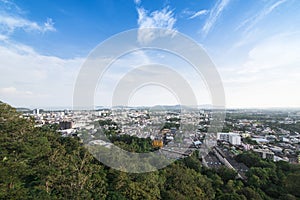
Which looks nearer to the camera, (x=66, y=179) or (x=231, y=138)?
(x=66, y=179)

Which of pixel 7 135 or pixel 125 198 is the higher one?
pixel 7 135

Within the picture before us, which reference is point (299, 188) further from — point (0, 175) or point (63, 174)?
point (0, 175)

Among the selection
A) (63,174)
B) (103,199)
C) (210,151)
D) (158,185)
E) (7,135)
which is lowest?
(210,151)

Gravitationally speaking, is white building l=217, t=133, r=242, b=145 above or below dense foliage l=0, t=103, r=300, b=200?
below

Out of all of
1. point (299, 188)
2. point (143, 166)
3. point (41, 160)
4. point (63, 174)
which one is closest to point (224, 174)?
point (299, 188)

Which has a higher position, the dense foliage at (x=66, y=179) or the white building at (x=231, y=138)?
the dense foliage at (x=66, y=179)

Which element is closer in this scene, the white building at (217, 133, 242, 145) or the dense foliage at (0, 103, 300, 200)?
the dense foliage at (0, 103, 300, 200)

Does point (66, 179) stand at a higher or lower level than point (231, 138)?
higher

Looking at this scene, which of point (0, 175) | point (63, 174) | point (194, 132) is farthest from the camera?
point (194, 132)

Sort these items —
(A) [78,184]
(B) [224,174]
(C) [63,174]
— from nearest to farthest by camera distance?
(A) [78,184]
(C) [63,174]
(B) [224,174]

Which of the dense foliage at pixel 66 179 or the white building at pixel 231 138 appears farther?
the white building at pixel 231 138

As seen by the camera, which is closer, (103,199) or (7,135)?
(103,199)
